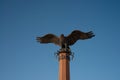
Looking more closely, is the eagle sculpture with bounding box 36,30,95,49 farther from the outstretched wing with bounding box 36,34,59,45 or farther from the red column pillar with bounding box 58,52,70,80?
the red column pillar with bounding box 58,52,70,80

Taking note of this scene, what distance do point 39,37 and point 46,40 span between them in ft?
2.51

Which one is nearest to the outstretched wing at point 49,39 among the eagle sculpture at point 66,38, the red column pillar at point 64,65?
the eagle sculpture at point 66,38

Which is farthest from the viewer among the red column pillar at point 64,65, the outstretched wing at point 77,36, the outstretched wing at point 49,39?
the outstretched wing at point 49,39

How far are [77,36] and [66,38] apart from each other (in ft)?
3.62

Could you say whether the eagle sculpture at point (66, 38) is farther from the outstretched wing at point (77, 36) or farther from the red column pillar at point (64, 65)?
the red column pillar at point (64, 65)

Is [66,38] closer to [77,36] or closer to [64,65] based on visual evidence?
[77,36]

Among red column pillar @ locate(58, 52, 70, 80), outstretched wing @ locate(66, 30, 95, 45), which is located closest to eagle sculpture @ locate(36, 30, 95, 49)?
outstretched wing @ locate(66, 30, 95, 45)

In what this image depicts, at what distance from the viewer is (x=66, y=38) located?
786 inches

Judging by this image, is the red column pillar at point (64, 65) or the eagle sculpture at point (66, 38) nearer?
the red column pillar at point (64, 65)

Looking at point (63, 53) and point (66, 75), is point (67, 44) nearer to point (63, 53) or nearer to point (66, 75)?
point (63, 53)

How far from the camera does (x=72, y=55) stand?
62.3 ft

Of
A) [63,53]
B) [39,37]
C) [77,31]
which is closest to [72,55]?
[63,53]

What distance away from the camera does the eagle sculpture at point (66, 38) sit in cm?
1966

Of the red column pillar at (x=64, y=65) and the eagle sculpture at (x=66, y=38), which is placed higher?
the eagle sculpture at (x=66, y=38)
